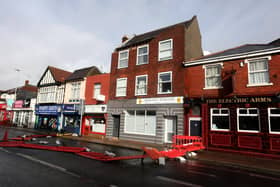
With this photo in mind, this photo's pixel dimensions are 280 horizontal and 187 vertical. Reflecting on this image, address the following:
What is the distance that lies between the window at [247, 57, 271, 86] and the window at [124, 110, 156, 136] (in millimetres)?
8223

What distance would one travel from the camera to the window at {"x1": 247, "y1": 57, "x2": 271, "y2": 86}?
11.4 meters

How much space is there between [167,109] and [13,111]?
35.0 metres

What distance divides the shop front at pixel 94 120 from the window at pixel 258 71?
14.2 m

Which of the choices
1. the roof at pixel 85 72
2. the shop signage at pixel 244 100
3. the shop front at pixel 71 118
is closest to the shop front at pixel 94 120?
the shop front at pixel 71 118

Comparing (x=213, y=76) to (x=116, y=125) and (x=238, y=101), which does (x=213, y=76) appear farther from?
(x=116, y=125)

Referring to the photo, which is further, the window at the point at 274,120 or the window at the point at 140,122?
the window at the point at 140,122

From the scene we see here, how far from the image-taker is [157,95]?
15.4 meters

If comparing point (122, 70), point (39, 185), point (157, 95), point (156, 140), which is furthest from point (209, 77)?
point (39, 185)

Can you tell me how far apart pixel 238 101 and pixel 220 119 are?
5.99 ft

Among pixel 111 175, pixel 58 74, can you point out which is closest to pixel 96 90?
pixel 58 74

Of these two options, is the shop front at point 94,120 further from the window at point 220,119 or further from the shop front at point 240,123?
the window at point 220,119

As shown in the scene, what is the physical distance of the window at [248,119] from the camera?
11.1 metres

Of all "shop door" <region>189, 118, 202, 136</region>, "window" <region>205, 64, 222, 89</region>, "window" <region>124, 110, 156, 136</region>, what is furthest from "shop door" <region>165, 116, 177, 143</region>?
"window" <region>205, 64, 222, 89</region>

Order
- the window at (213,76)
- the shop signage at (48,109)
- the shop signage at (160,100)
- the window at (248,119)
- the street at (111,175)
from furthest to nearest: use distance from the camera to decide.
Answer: the shop signage at (48,109) < the shop signage at (160,100) < the window at (213,76) < the window at (248,119) < the street at (111,175)
